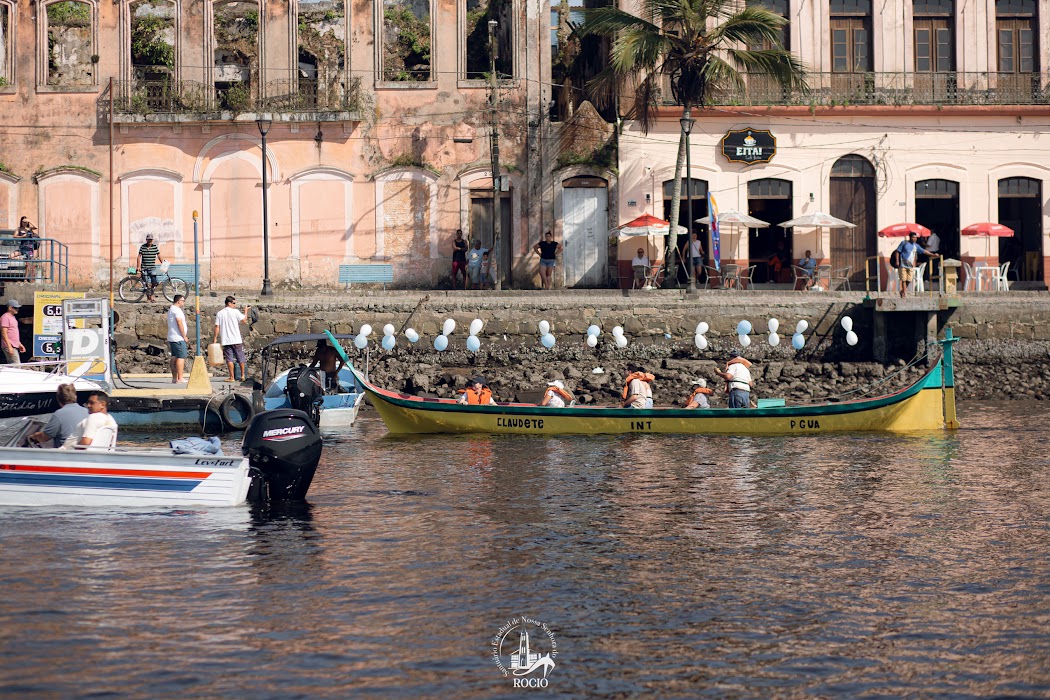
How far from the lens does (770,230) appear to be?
1483 inches

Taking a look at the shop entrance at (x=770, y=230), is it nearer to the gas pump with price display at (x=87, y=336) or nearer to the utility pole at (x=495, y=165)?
the utility pole at (x=495, y=165)

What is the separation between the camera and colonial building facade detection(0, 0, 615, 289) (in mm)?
36625

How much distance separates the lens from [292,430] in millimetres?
15344

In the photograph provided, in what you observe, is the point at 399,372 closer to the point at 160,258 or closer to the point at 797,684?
the point at 160,258

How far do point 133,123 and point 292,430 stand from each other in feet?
77.7

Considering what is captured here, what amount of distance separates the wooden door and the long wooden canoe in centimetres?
1416

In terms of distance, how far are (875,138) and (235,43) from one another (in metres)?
18.5

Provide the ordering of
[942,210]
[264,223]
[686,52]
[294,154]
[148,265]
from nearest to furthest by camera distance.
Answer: [148,265], [264,223], [686,52], [294,154], [942,210]

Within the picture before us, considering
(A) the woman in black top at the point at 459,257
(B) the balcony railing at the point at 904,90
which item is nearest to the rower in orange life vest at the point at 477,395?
(A) the woman in black top at the point at 459,257

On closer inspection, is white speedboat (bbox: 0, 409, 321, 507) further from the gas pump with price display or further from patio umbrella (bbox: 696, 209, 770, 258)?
patio umbrella (bbox: 696, 209, 770, 258)

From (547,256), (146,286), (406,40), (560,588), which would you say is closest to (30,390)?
(560,588)

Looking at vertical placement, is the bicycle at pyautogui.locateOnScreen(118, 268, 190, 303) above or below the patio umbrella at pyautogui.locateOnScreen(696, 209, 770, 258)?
below

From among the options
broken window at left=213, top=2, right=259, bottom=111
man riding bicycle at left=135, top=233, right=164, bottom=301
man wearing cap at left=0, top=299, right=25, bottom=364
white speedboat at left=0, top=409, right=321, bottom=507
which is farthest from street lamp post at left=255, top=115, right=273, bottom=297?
white speedboat at left=0, top=409, right=321, bottom=507

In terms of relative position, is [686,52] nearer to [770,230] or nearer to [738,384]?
[770,230]
